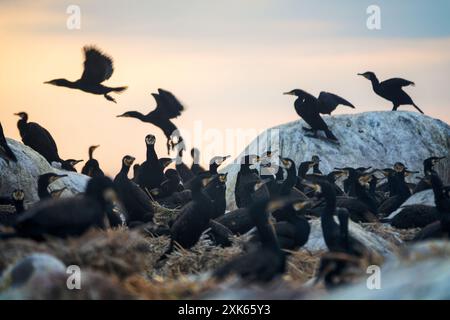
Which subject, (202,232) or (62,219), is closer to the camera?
(62,219)

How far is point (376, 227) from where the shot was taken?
49.3 feet

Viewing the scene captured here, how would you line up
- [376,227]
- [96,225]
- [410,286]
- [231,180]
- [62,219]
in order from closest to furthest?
[410,286]
[62,219]
[96,225]
[376,227]
[231,180]

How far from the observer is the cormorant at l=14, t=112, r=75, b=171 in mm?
20000

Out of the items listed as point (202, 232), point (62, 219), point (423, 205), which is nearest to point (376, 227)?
point (423, 205)

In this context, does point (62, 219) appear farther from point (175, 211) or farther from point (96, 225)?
point (175, 211)

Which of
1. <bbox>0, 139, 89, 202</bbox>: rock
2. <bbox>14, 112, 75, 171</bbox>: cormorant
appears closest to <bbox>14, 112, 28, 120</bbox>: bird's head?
<bbox>14, 112, 75, 171</bbox>: cormorant

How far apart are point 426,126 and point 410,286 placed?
45.8ft

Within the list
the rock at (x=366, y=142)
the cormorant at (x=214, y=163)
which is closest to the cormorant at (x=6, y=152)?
the cormorant at (x=214, y=163)

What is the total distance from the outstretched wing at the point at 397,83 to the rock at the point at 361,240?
9.42 m

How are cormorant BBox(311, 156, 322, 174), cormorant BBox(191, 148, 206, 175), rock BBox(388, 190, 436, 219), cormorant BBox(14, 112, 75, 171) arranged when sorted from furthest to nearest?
cormorant BBox(191, 148, 206, 175) < cormorant BBox(14, 112, 75, 171) < cormorant BBox(311, 156, 322, 174) < rock BBox(388, 190, 436, 219)

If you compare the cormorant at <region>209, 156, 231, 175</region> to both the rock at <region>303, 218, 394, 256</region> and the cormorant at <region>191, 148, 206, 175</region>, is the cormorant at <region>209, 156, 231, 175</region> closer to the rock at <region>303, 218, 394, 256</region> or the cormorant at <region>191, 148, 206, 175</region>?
the cormorant at <region>191, 148, 206, 175</region>

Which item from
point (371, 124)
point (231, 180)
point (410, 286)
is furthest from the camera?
point (371, 124)

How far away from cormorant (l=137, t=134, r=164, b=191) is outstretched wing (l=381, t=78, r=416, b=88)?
208 inches
